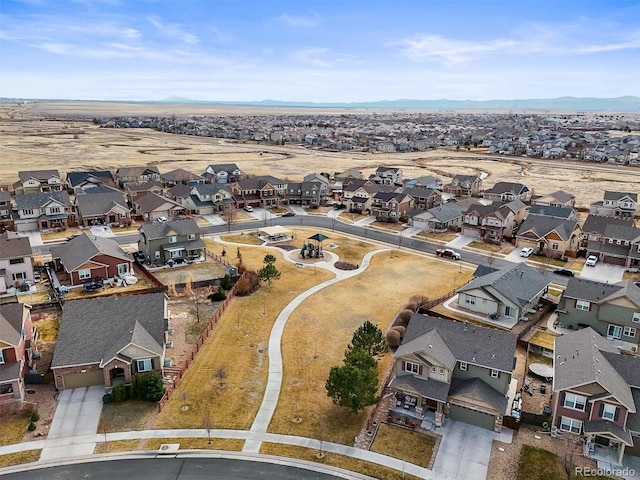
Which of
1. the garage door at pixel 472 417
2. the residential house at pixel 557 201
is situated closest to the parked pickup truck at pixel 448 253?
the residential house at pixel 557 201

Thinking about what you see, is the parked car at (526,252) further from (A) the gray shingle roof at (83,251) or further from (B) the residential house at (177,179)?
(B) the residential house at (177,179)

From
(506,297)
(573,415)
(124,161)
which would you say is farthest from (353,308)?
(124,161)

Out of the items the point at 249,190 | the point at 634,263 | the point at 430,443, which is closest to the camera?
the point at 430,443

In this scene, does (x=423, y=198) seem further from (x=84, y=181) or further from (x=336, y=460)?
(x=84, y=181)

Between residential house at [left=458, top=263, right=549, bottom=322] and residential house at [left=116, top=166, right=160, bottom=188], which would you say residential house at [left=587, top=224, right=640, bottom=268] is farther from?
residential house at [left=116, top=166, right=160, bottom=188]

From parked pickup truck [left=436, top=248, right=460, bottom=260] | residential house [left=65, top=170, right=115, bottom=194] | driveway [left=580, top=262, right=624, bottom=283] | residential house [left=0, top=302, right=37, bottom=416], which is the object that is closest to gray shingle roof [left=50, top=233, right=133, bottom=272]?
residential house [left=0, top=302, right=37, bottom=416]

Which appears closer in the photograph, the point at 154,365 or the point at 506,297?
the point at 154,365

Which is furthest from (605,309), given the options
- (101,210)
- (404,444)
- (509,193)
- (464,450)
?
(101,210)

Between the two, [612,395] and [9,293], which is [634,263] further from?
[9,293]
